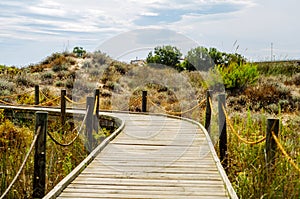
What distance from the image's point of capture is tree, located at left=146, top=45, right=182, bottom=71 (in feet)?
73.8

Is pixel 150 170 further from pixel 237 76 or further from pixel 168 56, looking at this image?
pixel 168 56

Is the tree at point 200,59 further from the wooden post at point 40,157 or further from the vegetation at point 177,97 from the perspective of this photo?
the wooden post at point 40,157

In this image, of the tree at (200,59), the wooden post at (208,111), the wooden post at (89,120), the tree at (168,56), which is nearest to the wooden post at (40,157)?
the wooden post at (89,120)

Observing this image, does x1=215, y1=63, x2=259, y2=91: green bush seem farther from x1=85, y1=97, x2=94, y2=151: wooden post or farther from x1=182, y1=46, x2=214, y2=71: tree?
x1=85, y1=97, x2=94, y2=151: wooden post

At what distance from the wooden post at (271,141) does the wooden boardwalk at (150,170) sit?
2.08ft

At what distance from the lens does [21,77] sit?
22.3 metres

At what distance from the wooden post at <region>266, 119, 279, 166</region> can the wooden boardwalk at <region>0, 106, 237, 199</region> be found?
0.63 m

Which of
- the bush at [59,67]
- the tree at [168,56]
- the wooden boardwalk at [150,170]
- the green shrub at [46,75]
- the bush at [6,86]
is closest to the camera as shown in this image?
the wooden boardwalk at [150,170]

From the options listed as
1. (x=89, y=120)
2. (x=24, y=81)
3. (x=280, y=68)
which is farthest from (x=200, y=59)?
(x=89, y=120)

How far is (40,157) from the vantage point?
5762mm

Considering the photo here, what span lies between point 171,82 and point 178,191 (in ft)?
52.6

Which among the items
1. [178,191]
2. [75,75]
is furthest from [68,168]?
[75,75]

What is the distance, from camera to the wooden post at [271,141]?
5445 mm

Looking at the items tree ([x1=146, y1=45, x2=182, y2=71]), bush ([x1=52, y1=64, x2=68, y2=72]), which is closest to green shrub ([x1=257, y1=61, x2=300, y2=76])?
tree ([x1=146, y1=45, x2=182, y2=71])
